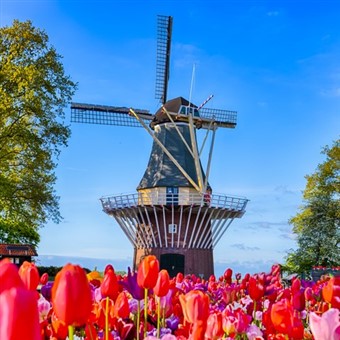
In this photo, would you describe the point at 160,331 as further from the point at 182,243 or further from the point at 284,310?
the point at 182,243

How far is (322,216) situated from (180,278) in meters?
31.4

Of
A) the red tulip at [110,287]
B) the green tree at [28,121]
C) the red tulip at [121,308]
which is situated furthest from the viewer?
the green tree at [28,121]

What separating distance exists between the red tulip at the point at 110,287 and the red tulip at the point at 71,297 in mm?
1119

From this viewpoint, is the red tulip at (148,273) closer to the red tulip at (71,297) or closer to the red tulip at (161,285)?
the red tulip at (161,285)

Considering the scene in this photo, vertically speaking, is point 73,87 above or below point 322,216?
above

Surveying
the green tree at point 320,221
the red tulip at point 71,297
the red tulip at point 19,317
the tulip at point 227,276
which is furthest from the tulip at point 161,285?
the green tree at point 320,221

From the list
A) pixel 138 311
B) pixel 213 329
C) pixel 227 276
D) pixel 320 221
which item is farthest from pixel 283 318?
pixel 320 221

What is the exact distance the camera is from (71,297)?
4.03 feet

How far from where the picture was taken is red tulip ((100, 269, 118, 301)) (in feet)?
7.78

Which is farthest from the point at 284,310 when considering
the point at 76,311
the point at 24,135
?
the point at 24,135

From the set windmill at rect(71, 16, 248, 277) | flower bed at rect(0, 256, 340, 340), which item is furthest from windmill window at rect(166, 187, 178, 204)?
flower bed at rect(0, 256, 340, 340)

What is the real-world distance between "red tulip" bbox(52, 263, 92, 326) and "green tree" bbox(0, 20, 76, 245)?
1999cm

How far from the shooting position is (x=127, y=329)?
205 centimetres

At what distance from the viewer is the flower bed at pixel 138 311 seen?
88cm
